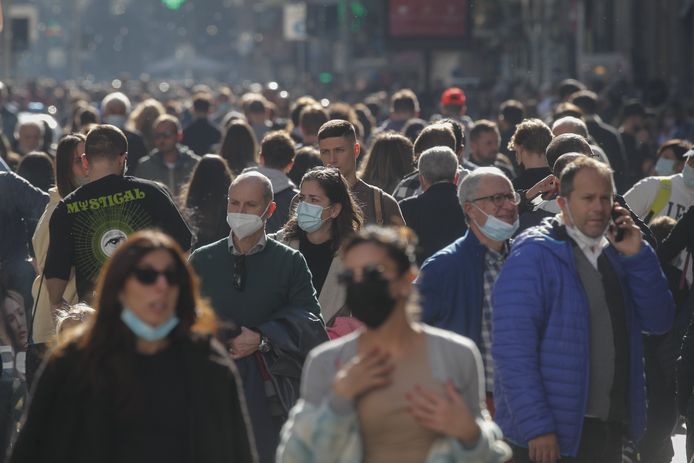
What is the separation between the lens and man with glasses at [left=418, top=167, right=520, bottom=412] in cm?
716

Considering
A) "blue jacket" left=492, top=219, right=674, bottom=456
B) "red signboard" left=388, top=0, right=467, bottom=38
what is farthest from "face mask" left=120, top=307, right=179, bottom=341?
"red signboard" left=388, top=0, right=467, bottom=38

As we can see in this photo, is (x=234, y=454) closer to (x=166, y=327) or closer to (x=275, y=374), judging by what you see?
(x=166, y=327)

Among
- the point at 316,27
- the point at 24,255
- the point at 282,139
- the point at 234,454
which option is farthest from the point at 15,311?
the point at 316,27

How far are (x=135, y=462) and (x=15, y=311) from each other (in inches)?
152

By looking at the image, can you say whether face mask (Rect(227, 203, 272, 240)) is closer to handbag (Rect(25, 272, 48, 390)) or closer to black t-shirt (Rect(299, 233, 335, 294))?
black t-shirt (Rect(299, 233, 335, 294))

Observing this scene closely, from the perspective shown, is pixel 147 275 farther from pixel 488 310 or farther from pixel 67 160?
pixel 67 160

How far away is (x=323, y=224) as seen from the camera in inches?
332

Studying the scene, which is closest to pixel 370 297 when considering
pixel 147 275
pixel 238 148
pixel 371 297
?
pixel 371 297

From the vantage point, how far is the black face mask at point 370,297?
4633 mm

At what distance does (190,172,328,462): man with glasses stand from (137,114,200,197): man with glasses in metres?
6.50

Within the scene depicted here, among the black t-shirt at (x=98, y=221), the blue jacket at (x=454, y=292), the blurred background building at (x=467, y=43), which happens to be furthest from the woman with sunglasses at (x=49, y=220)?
the blurred background building at (x=467, y=43)

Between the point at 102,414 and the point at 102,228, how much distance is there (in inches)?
140

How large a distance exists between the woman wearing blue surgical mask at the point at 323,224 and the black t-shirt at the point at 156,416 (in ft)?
10.8

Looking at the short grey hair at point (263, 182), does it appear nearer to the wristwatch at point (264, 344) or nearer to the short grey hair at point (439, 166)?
the wristwatch at point (264, 344)
